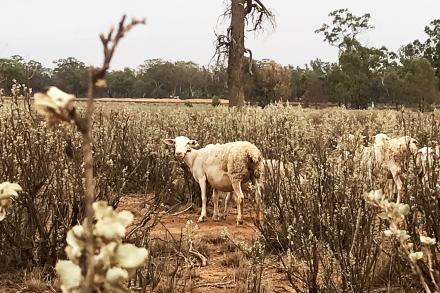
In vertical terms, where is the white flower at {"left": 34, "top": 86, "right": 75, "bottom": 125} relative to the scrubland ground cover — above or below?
above

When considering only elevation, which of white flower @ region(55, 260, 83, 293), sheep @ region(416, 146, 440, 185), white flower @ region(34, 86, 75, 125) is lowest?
sheep @ region(416, 146, 440, 185)

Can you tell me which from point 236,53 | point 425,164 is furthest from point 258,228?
point 236,53

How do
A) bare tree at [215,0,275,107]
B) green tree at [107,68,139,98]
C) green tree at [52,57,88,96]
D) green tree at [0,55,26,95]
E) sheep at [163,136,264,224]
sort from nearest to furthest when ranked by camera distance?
green tree at [52,57,88,96]
green tree at [0,55,26,95]
sheep at [163,136,264,224]
bare tree at [215,0,275,107]
green tree at [107,68,139,98]

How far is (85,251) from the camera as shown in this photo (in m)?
0.82

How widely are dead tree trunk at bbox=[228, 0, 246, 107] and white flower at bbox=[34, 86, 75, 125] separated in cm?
1685

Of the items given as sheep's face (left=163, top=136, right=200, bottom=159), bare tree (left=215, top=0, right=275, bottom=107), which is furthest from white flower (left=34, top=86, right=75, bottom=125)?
bare tree (left=215, top=0, right=275, bottom=107)

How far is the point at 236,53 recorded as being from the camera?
702 inches

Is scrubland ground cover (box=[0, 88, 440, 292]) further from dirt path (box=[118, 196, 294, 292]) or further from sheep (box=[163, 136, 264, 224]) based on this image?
sheep (box=[163, 136, 264, 224])

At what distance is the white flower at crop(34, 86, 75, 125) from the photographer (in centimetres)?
74

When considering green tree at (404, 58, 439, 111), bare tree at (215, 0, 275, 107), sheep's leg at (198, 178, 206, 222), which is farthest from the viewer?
green tree at (404, 58, 439, 111)

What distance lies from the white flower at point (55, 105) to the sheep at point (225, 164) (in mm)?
6073

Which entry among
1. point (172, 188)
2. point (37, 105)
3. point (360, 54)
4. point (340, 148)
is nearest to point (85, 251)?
point (37, 105)

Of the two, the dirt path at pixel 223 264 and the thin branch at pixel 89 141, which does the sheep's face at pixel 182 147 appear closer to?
the dirt path at pixel 223 264

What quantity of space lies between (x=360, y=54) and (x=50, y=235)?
49.8m
